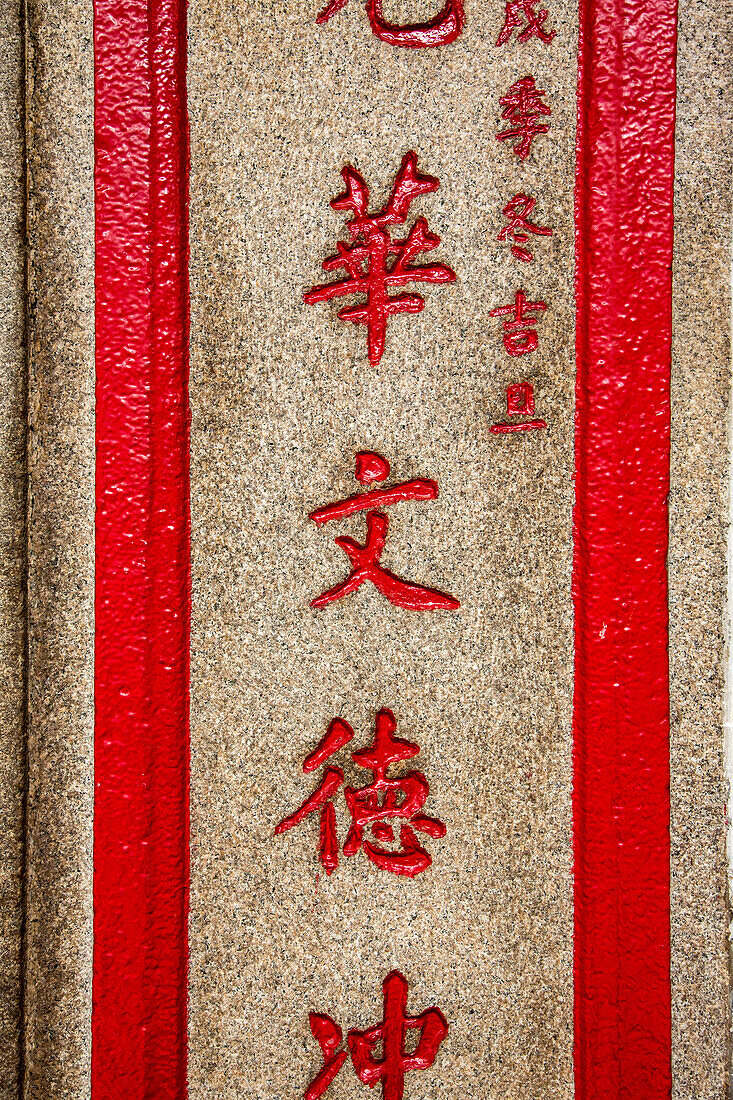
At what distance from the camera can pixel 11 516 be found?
3.44ft

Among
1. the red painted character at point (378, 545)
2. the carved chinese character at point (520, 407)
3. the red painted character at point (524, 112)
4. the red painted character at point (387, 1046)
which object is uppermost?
the red painted character at point (524, 112)

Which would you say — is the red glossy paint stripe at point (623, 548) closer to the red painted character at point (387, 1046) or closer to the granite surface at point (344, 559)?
the granite surface at point (344, 559)

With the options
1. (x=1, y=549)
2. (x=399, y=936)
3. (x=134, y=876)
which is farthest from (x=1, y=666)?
(x=399, y=936)

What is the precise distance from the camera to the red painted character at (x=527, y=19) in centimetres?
100

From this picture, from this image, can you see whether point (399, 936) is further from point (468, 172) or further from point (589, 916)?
point (468, 172)

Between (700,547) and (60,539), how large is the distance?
1120 mm

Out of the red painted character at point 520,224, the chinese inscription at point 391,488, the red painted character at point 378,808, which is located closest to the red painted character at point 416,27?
the chinese inscription at point 391,488

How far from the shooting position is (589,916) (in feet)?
3.29

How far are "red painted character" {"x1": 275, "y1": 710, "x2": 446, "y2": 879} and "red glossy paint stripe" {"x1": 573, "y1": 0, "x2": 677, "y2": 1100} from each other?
0.90 ft

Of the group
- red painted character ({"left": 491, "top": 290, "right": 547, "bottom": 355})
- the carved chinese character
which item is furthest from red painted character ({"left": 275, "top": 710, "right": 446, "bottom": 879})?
red painted character ({"left": 491, "top": 290, "right": 547, "bottom": 355})

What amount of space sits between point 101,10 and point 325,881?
5.05 feet

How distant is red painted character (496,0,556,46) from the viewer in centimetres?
100

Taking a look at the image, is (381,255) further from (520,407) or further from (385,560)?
(385,560)

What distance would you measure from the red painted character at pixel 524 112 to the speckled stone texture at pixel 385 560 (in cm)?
2
